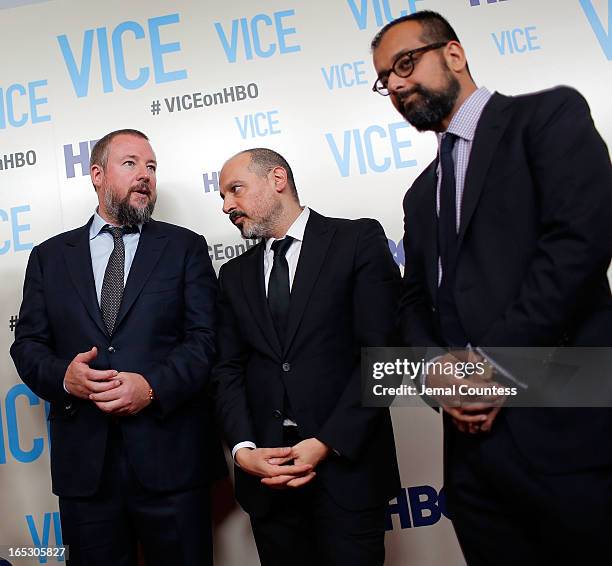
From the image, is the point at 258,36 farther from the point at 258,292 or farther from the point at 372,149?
the point at 258,292

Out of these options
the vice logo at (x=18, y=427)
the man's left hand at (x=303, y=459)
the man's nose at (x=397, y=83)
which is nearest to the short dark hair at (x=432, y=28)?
the man's nose at (x=397, y=83)

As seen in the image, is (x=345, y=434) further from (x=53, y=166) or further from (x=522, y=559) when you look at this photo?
(x=53, y=166)

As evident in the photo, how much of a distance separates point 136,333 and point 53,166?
125cm

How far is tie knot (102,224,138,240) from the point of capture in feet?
7.90

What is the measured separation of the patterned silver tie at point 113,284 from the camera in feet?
7.35

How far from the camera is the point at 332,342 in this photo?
1976 mm

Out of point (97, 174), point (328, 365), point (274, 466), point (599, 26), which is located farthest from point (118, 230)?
point (599, 26)

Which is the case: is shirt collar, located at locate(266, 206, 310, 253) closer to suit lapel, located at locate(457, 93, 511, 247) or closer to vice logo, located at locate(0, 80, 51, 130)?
suit lapel, located at locate(457, 93, 511, 247)

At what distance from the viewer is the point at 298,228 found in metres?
2.15

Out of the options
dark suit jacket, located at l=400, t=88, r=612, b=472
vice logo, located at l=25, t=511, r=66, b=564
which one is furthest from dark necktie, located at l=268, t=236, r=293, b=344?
vice logo, located at l=25, t=511, r=66, b=564

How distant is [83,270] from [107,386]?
469 millimetres

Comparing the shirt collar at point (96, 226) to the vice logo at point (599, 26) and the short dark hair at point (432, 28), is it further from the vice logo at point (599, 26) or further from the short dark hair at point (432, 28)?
the vice logo at point (599, 26)

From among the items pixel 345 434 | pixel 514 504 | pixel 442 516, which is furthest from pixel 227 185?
pixel 442 516

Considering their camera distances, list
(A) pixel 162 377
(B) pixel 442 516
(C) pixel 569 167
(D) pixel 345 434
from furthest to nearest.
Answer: (B) pixel 442 516 → (A) pixel 162 377 → (D) pixel 345 434 → (C) pixel 569 167
